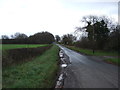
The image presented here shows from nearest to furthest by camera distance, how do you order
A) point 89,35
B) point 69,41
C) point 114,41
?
point 114,41, point 89,35, point 69,41

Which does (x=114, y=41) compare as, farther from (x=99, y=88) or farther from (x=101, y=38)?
(x=99, y=88)

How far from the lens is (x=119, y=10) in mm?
19188

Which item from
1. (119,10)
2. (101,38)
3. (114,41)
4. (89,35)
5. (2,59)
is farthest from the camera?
(89,35)

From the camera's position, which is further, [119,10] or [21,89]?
[119,10]

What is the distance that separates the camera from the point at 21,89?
6.03 m

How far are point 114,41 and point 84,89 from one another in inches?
841

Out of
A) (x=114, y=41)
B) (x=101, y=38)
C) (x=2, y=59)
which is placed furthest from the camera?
(x=101, y=38)

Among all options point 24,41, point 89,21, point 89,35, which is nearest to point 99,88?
point 89,35

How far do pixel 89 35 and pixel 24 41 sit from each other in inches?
1175

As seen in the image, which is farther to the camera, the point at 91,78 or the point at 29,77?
the point at 29,77

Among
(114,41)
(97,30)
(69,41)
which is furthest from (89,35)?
(69,41)

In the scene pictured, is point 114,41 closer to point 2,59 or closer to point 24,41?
point 2,59

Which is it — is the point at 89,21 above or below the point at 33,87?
above

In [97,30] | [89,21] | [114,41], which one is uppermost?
[89,21]
